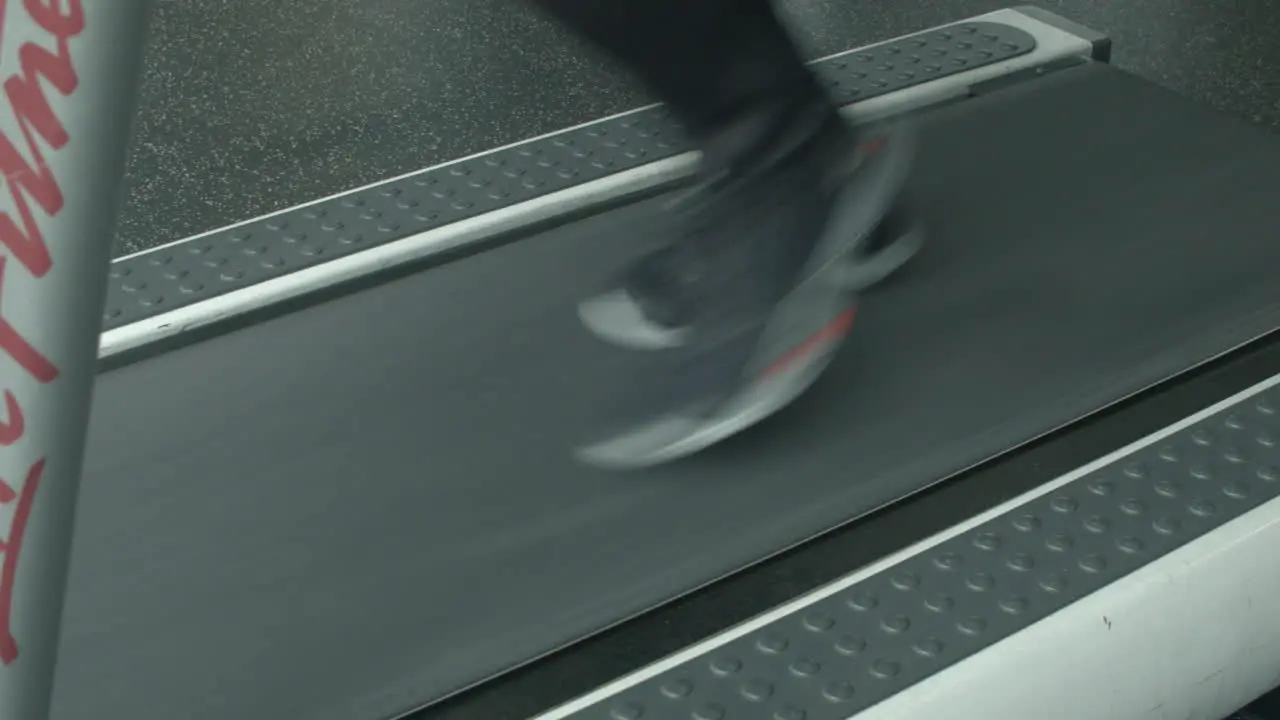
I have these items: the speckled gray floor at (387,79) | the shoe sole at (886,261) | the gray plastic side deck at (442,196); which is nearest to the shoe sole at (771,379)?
the shoe sole at (886,261)

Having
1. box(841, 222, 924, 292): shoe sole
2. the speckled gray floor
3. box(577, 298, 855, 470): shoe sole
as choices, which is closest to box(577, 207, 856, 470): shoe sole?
box(577, 298, 855, 470): shoe sole

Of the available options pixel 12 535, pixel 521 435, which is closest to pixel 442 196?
pixel 521 435

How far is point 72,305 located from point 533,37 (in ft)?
5.76

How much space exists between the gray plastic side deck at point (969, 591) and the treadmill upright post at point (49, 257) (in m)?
0.41

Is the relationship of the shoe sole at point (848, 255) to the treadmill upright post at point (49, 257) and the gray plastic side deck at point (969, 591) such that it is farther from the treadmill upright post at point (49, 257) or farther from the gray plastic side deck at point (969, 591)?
the treadmill upright post at point (49, 257)

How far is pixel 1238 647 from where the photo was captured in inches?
45.2

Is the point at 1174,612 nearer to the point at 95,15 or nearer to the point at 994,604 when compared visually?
the point at 994,604

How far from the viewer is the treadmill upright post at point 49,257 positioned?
646mm

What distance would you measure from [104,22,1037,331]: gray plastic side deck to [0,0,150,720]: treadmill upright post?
0.82m

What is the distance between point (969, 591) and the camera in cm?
111

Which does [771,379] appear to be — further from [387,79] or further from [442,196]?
[387,79]

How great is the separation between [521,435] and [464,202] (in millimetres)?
443

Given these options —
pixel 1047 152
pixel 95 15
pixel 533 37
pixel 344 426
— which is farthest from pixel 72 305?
pixel 533 37

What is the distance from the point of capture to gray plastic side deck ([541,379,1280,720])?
104 cm
